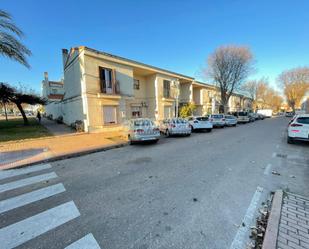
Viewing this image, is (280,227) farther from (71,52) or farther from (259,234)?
(71,52)

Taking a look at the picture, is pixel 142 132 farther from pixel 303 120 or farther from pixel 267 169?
pixel 303 120

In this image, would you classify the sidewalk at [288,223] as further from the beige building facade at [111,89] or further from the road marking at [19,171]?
the beige building facade at [111,89]

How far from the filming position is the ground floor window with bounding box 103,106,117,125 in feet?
48.9

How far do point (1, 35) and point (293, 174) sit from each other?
17.4m

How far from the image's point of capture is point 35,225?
2.82 m

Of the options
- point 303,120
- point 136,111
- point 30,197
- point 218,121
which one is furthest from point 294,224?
point 136,111

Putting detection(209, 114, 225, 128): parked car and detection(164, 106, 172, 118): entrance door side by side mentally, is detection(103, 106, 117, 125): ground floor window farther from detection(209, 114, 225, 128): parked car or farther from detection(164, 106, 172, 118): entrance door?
detection(209, 114, 225, 128): parked car

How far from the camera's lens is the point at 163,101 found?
2100 centimetres

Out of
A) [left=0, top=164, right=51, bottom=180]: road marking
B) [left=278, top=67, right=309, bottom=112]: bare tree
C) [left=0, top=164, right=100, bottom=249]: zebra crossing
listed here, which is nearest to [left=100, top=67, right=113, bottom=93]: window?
[left=0, top=164, right=51, bottom=180]: road marking

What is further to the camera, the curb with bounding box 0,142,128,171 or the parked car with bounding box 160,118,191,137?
the parked car with bounding box 160,118,191,137

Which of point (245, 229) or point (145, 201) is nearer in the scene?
point (245, 229)


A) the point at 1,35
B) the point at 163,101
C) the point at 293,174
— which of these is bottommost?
the point at 293,174

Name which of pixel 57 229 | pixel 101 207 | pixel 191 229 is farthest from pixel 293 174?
pixel 57 229

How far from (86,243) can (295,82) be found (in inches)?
2475
